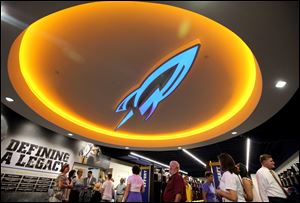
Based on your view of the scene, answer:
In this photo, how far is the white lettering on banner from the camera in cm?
566

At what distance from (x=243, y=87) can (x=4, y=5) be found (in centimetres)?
515

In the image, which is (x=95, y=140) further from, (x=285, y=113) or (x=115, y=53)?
(x=285, y=113)

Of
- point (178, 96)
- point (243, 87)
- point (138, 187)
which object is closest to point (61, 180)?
point (138, 187)

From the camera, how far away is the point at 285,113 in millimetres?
4840

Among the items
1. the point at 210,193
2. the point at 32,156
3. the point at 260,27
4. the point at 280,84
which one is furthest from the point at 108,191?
the point at 260,27

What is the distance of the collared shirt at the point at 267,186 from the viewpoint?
2632 mm

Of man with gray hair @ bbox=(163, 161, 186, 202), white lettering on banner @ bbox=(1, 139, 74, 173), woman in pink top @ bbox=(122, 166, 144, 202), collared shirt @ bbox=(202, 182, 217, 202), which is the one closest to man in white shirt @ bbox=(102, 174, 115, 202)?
white lettering on banner @ bbox=(1, 139, 74, 173)

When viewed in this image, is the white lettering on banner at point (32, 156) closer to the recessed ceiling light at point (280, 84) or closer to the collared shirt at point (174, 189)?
the collared shirt at point (174, 189)

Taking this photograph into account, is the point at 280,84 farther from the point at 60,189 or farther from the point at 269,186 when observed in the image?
the point at 60,189

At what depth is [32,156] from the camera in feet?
20.8

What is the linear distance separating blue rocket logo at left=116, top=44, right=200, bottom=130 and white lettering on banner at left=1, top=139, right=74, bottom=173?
10.5 ft

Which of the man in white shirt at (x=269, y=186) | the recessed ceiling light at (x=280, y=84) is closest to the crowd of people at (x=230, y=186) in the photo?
the man in white shirt at (x=269, y=186)

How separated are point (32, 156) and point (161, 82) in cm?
511

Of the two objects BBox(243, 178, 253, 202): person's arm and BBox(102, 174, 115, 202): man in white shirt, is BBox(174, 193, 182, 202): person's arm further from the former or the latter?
BBox(102, 174, 115, 202): man in white shirt
